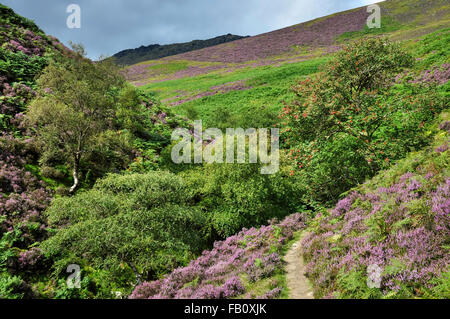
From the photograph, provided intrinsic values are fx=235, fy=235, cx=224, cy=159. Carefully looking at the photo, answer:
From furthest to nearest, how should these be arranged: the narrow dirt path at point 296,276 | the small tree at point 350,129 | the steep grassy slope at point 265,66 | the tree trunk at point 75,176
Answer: the steep grassy slope at point 265,66 → the tree trunk at point 75,176 → the small tree at point 350,129 → the narrow dirt path at point 296,276

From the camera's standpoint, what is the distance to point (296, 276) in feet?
28.2

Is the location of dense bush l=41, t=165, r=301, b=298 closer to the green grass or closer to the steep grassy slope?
the steep grassy slope

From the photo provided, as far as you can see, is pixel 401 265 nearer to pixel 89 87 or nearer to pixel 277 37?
pixel 89 87

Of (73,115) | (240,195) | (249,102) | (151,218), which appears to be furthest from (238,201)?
(249,102)

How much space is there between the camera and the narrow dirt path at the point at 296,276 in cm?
753

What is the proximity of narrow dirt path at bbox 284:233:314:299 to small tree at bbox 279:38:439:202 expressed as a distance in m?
5.18

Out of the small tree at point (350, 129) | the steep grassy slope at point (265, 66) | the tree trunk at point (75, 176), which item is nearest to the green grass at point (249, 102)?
the steep grassy slope at point (265, 66)

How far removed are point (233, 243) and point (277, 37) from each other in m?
118

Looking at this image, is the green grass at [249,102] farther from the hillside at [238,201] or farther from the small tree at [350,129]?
the small tree at [350,129]

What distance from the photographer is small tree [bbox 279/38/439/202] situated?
1363 cm

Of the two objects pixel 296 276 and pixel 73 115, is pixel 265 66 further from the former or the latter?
pixel 296 276

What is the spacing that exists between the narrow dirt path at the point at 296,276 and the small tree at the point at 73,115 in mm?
16069

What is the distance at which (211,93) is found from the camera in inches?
2127
